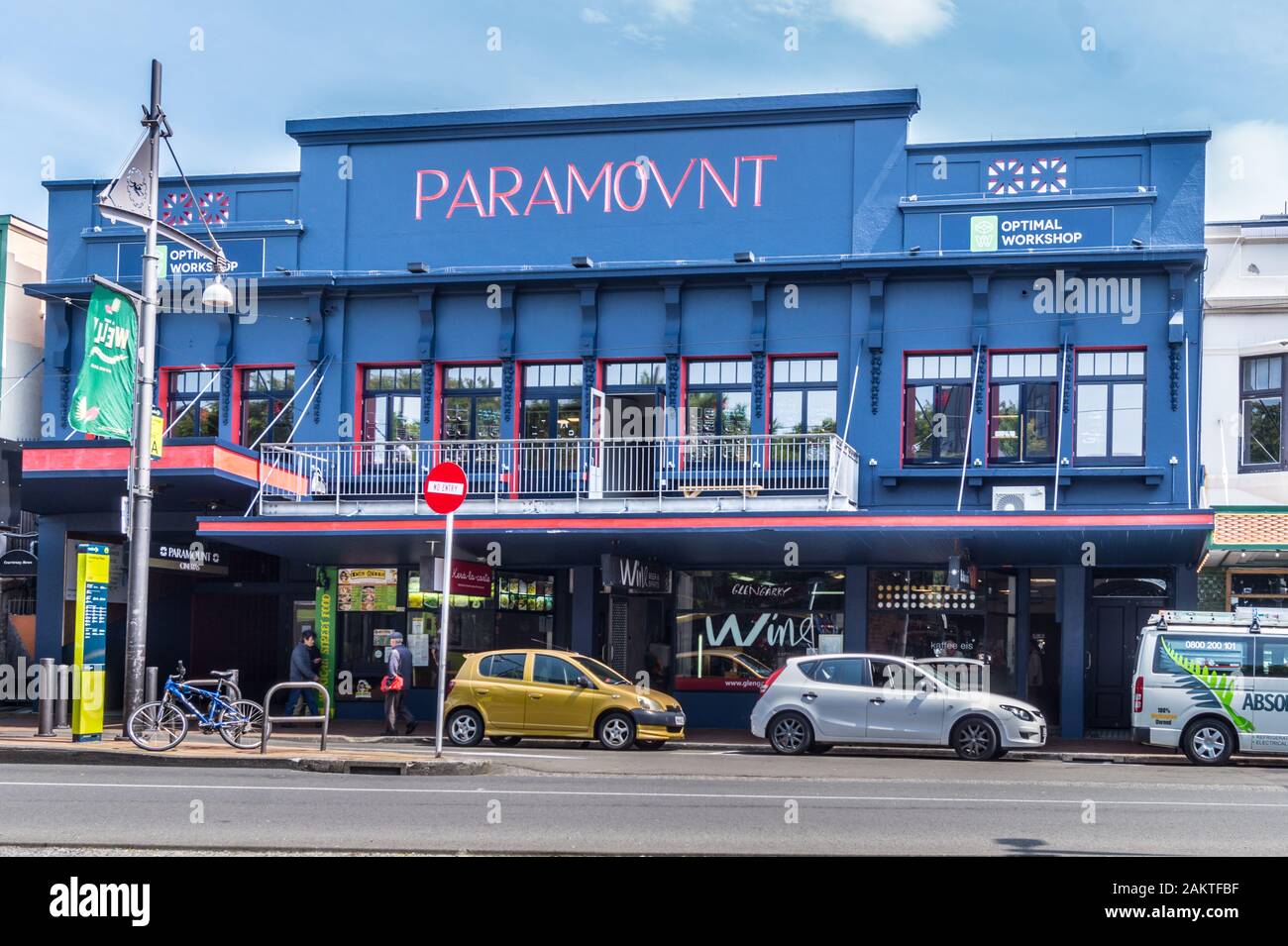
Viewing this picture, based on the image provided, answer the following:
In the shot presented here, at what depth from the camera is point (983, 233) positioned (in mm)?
25875

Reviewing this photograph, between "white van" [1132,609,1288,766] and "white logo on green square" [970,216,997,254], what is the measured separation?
24.5ft

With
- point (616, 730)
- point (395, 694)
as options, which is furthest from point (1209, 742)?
point (395, 694)

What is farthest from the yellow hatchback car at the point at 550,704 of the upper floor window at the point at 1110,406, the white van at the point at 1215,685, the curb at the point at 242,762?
the upper floor window at the point at 1110,406

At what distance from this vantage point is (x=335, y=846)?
11.1 meters

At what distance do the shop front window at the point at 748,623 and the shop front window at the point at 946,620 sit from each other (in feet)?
2.50

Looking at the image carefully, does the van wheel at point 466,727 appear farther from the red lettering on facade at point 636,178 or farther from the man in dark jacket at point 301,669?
the red lettering on facade at point 636,178

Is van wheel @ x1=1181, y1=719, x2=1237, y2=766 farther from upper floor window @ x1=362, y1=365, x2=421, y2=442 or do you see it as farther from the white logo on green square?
upper floor window @ x1=362, y1=365, x2=421, y2=442

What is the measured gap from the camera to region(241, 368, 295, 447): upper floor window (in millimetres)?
28062

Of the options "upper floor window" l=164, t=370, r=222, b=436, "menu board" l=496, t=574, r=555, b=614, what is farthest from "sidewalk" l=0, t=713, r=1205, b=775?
"upper floor window" l=164, t=370, r=222, b=436

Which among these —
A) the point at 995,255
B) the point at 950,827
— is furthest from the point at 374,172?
the point at 950,827

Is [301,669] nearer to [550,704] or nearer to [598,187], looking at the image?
[550,704]

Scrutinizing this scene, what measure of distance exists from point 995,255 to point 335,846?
1743cm

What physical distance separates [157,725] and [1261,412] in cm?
1723

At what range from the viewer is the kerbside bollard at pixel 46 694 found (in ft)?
68.9
